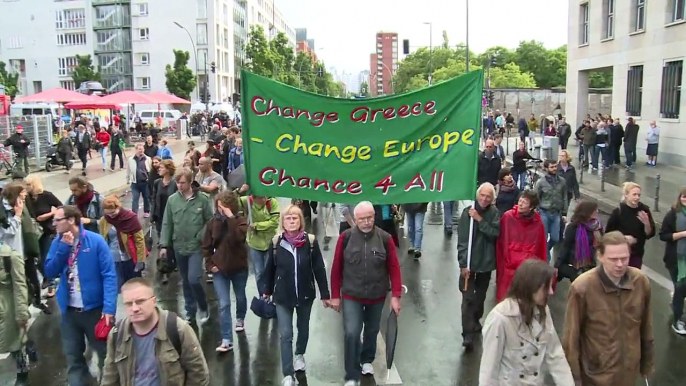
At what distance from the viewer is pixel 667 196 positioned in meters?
17.4

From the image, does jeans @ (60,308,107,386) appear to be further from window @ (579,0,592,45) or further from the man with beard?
window @ (579,0,592,45)

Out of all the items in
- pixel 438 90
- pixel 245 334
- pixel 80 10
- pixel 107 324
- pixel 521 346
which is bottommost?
pixel 245 334

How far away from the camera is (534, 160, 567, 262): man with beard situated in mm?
9617

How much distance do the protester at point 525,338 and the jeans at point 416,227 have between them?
6873 millimetres

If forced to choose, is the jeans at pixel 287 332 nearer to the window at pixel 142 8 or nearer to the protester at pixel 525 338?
the protester at pixel 525 338

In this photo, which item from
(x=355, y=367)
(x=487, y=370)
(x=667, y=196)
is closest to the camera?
(x=487, y=370)

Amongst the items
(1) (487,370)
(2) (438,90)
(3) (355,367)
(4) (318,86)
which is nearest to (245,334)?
(3) (355,367)

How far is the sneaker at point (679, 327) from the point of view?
23.4ft

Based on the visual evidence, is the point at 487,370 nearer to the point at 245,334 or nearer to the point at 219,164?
the point at 245,334

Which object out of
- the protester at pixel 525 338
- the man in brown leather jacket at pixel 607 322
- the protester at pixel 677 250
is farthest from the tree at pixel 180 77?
the protester at pixel 525 338

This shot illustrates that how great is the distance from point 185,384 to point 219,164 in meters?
12.6

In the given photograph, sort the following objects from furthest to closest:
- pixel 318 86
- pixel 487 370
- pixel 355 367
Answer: pixel 318 86 < pixel 355 367 < pixel 487 370

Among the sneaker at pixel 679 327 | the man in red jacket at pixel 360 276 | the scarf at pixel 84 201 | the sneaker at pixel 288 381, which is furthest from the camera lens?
the scarf at pixel 84 201

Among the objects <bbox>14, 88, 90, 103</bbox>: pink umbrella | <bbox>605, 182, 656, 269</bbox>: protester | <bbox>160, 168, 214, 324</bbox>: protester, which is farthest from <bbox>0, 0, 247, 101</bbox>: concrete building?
<bbox>605, 182, 656, 269</bbox>: protester
